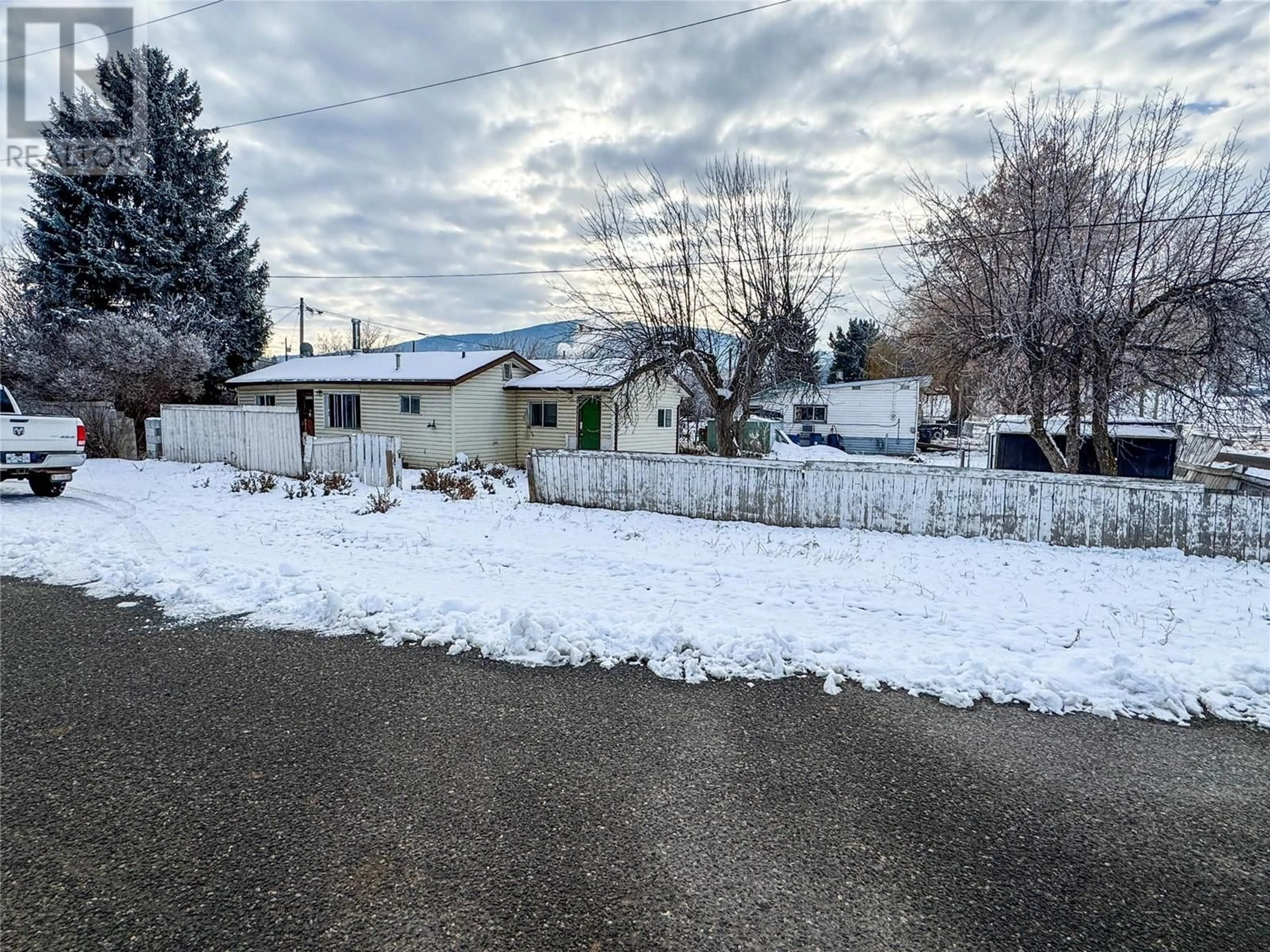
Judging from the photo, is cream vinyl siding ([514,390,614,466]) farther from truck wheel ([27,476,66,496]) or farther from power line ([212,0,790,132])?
truck wheel ([27,476,66,496])

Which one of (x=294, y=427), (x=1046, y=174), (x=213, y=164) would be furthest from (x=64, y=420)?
(x=213, y=164)

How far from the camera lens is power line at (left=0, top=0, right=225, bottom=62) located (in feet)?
33.6

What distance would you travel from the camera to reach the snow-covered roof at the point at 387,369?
1723cm

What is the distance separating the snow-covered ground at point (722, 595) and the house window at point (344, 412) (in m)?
9.47

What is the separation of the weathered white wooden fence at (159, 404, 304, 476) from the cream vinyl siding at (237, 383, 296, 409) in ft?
12.2

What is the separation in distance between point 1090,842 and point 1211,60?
11001 mm

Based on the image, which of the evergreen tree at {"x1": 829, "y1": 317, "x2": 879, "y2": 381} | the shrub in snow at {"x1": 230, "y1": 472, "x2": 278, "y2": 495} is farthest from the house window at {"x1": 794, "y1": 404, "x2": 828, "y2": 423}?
the shrub in snow at {"x1": 230, "y1": 472, "x2": 278, "y2": 495}

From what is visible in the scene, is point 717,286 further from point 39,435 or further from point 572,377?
point 39,435

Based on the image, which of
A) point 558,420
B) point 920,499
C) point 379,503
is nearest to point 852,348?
point 558,420

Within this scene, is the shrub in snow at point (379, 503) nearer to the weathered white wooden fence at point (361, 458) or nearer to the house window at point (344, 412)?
the weathered white wooden fence at point (361, 458)

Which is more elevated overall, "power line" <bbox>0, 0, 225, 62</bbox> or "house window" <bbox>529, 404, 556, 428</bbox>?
"power line" <bbox>0, 0, 225, 62</bbox>

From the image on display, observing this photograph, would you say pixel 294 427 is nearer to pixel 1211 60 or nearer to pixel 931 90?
pixel 931 90

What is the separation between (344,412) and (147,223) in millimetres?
10680

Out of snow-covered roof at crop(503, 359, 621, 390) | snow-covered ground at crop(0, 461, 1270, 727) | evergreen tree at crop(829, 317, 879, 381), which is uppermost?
evergreen tree at crop(829, 317, 879, 381)
